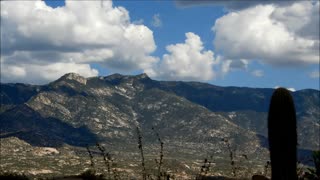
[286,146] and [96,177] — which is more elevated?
[286,146]

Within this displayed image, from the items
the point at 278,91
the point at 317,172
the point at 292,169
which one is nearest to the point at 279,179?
the point at 292,169

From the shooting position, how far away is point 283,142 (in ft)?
45.1

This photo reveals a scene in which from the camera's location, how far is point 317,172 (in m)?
19.4

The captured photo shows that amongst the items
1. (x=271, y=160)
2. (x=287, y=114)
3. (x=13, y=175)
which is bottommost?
(x=13, y=175)

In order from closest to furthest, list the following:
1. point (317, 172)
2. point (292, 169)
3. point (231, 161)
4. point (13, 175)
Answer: point (292, 169)
point (231, 161)
point (317, 172)
point (13, 175)

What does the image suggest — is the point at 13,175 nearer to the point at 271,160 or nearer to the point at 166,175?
the point at 166,175

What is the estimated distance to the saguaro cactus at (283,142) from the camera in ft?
44.9

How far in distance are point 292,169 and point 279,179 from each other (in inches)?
16.3

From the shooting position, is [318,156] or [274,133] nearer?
[274,133]

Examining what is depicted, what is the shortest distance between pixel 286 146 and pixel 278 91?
153 cm

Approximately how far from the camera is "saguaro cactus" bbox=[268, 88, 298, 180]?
13.7 m

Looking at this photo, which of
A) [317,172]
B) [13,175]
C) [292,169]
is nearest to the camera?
[292,169]

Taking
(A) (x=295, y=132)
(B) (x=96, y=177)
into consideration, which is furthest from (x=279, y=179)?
(B) (x=96, y=177)

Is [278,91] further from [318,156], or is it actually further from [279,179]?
[318,156]
